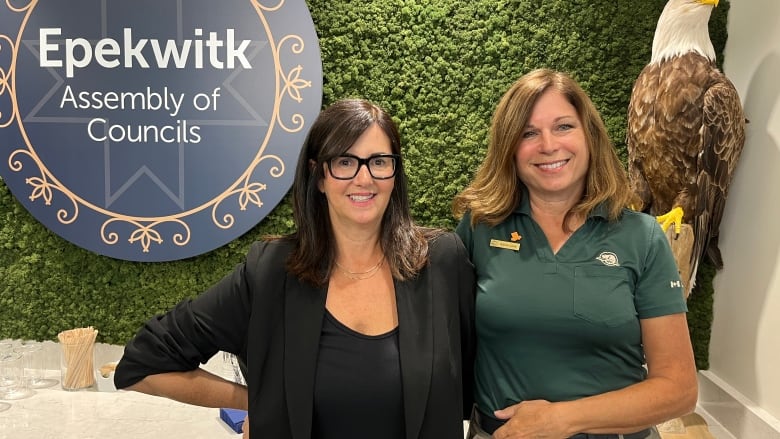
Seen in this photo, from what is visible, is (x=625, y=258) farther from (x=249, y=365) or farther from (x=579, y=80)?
(x=579, y=80)

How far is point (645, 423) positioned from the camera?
1340 mm

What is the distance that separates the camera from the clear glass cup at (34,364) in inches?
121

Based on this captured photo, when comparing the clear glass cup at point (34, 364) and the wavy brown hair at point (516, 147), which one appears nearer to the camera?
the wavy brown hair at point (516, 147)

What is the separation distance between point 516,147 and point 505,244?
0.76 ft

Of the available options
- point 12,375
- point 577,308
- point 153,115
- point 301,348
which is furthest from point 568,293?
point 12,375

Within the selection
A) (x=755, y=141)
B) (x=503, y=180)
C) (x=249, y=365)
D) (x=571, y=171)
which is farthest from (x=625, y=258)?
(x=755, y=141)

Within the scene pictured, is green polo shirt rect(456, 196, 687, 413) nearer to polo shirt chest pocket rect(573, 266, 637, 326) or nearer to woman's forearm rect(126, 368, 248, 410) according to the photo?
polo shirt chest pocket rect(573, 266, 637, 326)

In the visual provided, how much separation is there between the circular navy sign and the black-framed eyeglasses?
155cm

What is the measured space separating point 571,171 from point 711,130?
1.36 m

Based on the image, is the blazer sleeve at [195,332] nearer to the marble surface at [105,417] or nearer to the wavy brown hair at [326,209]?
the wavy brown hair at [326,209]

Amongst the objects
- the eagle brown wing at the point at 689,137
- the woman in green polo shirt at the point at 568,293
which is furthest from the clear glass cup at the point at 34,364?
the eagle brown wing at the point at 689,137

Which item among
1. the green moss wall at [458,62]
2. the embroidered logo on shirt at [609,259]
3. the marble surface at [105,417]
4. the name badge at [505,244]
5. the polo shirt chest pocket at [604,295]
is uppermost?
the green moss wall at [458,62]

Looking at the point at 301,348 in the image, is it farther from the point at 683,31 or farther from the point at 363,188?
the point at 683,31

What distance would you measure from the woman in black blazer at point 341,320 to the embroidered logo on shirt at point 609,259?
0.99 feet
